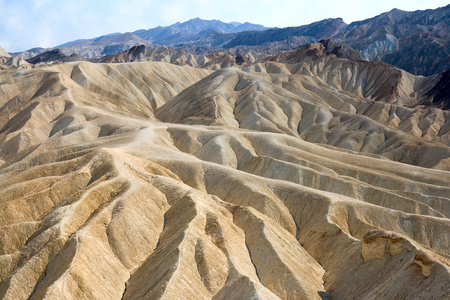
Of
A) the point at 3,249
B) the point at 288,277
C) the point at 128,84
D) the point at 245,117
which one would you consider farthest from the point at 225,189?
the point at 128,84

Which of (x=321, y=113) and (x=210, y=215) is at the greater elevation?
(x=210, y=215)

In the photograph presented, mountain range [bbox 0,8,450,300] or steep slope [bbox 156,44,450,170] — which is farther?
steep slope [bbox 156,44,450,170]

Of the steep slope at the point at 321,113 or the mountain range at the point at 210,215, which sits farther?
the steep slope at the point at 321,113

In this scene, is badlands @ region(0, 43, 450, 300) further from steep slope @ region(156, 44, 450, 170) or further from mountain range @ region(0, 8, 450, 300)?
steep slope @ region(156, 44, 450, 170)

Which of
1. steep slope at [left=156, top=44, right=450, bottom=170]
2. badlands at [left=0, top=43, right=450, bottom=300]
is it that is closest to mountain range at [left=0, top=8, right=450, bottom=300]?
badlands at [left=0, top=43, right=450, bottom=300]

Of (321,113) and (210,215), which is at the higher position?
(210,215)

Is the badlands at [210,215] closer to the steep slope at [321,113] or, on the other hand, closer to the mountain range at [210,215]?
the mountain range at [210,215]

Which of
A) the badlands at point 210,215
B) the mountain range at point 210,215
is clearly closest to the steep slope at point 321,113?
the mountain range at point 210,215

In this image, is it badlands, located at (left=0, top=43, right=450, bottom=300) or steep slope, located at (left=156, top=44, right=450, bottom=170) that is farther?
steep slope, located at (left=156, top=44, right=450, bottom=170)

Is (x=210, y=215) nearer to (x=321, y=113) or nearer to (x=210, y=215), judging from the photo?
(x=210, y=215)

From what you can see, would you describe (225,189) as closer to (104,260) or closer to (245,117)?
(104,260)

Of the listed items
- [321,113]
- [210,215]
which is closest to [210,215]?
[210,215]

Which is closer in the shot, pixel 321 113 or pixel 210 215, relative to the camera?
pixel 210 215
